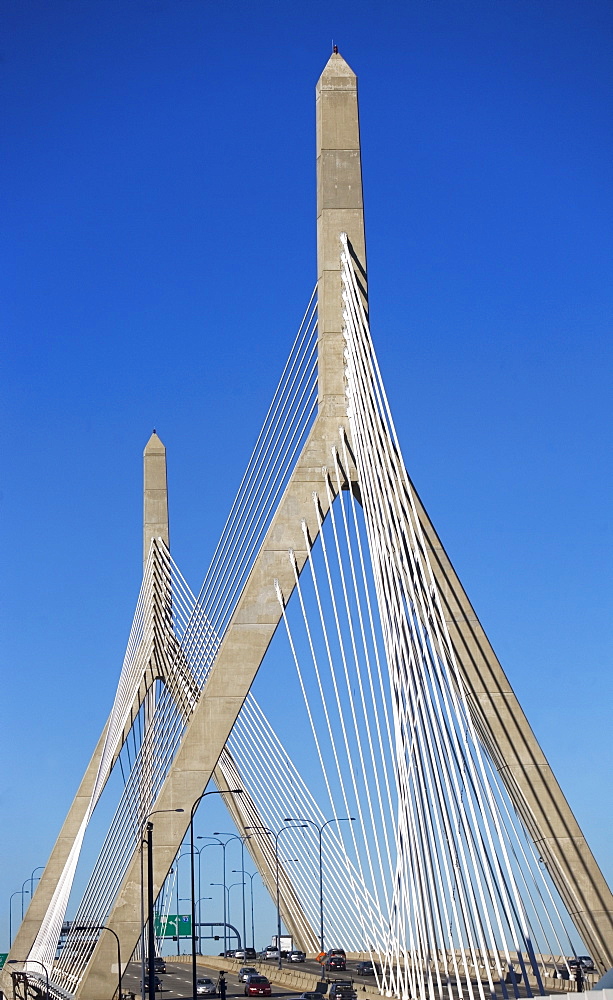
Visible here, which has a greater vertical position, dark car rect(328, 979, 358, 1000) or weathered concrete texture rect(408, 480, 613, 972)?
weathered concrete texture rect(408, 480, 613, 972)

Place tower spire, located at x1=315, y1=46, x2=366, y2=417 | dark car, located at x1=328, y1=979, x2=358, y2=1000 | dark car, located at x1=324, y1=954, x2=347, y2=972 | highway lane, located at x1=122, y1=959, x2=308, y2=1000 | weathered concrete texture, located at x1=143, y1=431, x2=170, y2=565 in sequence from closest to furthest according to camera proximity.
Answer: tower spire, located at x1=315, y1=46, x2=366, y2=417
dark car, located at x1=328, y1=979, x2=358, y2=1000
weathered concrete texture, located at x1=143, y1=431, x2=170, y2=565
highway lane, located at x1=122, y1=959, x2=308, y2=1000
dark car, located at x1=324, y1=954, x2=347, y2=972

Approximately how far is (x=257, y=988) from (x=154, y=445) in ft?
64.3

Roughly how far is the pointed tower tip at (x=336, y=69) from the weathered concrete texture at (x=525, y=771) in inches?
358

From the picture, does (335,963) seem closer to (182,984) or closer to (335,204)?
(182,984)

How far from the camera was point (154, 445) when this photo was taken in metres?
59.1

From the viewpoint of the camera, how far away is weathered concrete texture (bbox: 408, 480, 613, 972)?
3194 centimetres

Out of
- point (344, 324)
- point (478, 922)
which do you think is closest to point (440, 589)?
point (344, 324)

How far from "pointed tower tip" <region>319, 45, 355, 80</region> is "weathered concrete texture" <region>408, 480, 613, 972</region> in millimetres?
9103

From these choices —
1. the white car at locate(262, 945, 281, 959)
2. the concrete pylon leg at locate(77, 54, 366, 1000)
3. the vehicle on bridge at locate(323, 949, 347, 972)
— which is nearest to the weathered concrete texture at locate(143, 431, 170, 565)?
the concrete pylon leg at locate(77, 54, 366, 1000)

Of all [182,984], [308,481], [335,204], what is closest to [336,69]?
[335,204]

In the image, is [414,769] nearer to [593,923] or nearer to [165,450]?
[593,923]

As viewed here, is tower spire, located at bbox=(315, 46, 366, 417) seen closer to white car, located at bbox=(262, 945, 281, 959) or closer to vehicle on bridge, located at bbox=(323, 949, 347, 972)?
vehicle on bridge, located at bbox=(323, 949, 347, 972)

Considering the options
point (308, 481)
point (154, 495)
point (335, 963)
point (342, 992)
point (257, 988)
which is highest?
point (154, 495)

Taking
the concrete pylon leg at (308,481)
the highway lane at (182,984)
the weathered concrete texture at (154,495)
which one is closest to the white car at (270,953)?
the highway lane at (182,984)
